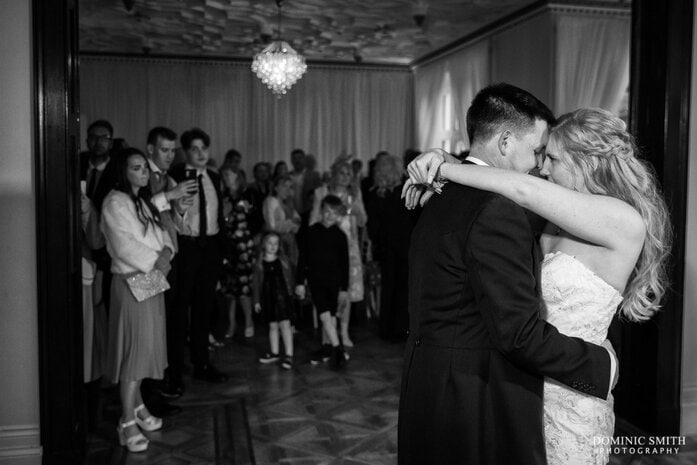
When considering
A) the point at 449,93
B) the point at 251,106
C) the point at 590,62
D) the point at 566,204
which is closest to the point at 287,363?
the point at 566,204

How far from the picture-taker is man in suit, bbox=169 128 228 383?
472cm

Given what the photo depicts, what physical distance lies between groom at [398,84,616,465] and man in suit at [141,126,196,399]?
2766mm

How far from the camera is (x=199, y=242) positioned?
4.77 metres

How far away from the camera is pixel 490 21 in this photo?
8633mm

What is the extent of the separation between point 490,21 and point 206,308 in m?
5.60

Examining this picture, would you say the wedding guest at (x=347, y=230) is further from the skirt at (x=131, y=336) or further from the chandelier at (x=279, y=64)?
the skirt at (x=131, y=336)

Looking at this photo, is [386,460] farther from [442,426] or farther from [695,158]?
[695,158]

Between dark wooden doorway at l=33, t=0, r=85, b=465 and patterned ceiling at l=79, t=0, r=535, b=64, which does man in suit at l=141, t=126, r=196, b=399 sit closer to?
dark wooden doorway at l=33, t=0, r=85, b=465

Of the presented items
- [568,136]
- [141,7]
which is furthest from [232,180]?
[568,136]

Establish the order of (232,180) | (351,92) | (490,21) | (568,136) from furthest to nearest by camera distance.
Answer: (351,92)
(490,21)
(232,180)
(568,136)

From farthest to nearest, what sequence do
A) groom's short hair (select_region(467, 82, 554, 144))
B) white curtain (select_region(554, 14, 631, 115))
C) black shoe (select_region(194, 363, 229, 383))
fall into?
white curtain (select_region(554, 14, 631, 115)), black shoe (select_region(194, 363, 229, 383)), groom's short hair (select_region(467, 82, 554, 144))

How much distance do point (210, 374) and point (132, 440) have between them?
1322 millimetres

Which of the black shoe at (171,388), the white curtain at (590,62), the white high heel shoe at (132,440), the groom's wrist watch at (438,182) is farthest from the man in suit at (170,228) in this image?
the white curtain at (590,62)

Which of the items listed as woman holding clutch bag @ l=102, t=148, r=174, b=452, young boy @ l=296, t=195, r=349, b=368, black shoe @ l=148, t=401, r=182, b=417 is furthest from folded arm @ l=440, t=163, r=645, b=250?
young boy @ l=296, t=195, r=349, b=368
